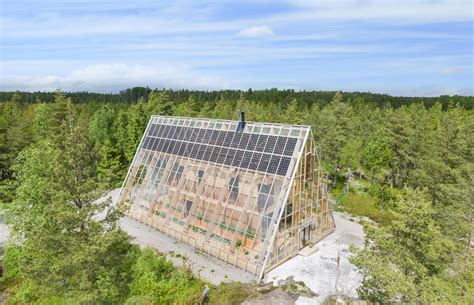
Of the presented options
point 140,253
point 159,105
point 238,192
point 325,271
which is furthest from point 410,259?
point 159,105

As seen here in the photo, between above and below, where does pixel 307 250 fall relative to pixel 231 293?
above

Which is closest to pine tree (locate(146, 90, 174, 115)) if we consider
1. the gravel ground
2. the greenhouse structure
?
the greenhouse structure

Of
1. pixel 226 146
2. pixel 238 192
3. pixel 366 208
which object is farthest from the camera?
pixel 366 208

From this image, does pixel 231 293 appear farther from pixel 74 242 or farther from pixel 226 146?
pixel 226 146

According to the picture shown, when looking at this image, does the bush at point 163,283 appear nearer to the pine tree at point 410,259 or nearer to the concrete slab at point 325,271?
the concrete slab at point 325,271

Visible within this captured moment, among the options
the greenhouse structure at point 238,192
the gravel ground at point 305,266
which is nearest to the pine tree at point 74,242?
the greenhouse structure at point 238,192

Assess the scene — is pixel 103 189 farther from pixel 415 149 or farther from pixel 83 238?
pixel 415 149

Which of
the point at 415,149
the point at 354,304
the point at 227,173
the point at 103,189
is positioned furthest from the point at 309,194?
the point at 415,149
